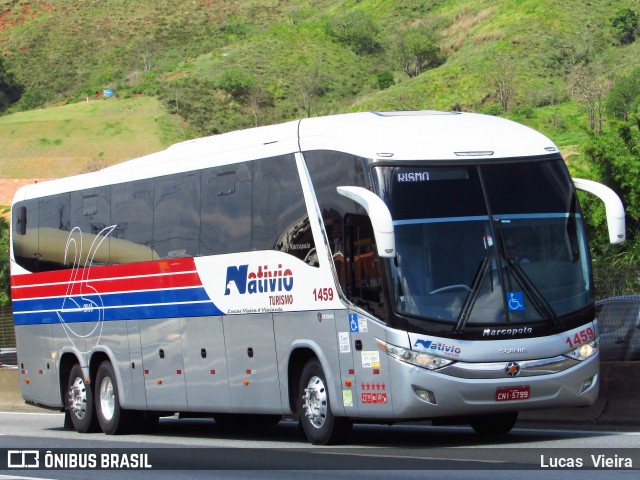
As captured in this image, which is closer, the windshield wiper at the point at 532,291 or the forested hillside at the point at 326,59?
the windshield wiper at the point at 532,291

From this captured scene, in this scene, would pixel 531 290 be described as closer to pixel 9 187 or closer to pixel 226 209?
pixel 226 209

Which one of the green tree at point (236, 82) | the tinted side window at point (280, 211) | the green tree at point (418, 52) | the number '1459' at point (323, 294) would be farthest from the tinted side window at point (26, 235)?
the green tree at point (418, 52)

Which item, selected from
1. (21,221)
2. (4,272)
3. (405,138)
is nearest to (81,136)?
(4,272)

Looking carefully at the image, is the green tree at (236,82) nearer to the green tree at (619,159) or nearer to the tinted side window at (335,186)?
the green tree at (619,159)

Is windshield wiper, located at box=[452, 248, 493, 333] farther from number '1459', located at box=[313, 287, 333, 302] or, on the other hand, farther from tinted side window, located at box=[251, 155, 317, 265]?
tinted side window, located at box=[251, 155, 317, 265]

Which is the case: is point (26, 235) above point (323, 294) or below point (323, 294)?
above

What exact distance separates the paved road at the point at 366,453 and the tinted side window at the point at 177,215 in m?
2.65

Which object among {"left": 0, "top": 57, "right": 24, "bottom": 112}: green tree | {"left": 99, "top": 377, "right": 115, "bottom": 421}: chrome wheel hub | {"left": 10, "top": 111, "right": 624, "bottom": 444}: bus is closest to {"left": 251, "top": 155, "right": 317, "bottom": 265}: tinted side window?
{"left": 10, "top": 111, "right": 624, "bottom": 444}: bus

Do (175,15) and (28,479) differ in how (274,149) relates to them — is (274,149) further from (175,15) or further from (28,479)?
(175,15)

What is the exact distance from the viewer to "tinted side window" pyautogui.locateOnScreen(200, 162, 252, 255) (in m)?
15.8

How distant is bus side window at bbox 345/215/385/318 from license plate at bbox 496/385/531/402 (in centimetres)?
145

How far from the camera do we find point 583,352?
13469 mm

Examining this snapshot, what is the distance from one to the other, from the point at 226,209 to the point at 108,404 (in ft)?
16.6

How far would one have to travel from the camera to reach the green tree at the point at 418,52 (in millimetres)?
134375
